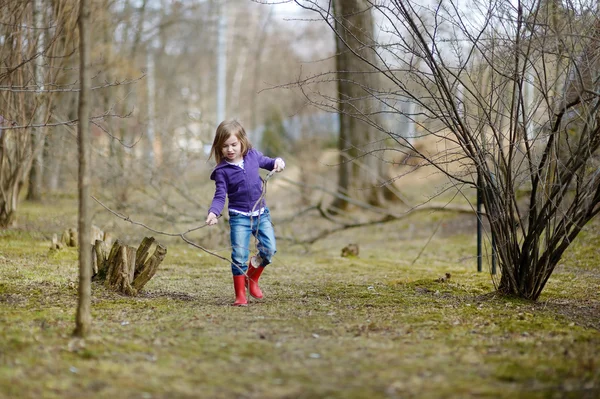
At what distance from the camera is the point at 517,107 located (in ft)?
17.1

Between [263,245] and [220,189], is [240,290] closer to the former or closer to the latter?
[263,245]

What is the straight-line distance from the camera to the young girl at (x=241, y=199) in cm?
552

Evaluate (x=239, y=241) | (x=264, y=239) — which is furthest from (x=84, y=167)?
(x=264, y=239)

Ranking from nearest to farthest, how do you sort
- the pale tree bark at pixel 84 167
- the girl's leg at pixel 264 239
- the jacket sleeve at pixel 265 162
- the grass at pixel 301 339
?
1. the grass at pixel 301 339
2. the pale tree bark at pixel 84 167
3. the girl's leg at pixel 264 239
4. the jacket sleeve at pixel 265 162

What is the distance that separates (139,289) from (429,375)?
10.5 feet

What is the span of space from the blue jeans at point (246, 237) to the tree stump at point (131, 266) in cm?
62

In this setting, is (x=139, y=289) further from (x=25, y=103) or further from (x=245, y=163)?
(x=25, y=103)

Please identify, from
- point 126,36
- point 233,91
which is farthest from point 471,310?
point 233,91

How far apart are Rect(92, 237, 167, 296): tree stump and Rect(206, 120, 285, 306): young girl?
25.7 inches

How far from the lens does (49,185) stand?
15.1 metres

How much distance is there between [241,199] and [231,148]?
424mm

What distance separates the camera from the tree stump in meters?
5.72

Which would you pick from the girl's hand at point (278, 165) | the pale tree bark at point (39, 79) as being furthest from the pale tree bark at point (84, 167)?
the pale tree bark at point (39, 79)

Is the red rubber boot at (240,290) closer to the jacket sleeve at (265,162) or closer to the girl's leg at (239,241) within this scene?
the girl's leg at (239,241)
